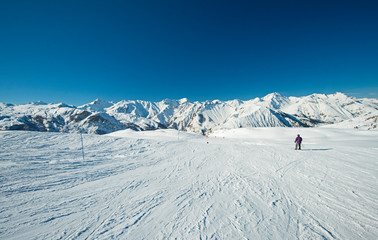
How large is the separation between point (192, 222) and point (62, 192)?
553 centimetres

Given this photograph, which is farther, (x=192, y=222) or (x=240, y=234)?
(x=192, y=222)

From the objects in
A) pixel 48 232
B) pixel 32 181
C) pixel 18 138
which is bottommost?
pixel 48 232

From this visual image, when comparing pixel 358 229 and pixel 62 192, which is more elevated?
pixel 62 192

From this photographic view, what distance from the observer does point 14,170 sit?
24.1 ft

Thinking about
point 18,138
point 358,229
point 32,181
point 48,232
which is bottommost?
point 358,229

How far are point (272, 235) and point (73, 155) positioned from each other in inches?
518

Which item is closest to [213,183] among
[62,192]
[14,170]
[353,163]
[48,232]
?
[48,232]

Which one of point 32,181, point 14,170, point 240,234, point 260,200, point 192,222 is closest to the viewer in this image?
point 240,234

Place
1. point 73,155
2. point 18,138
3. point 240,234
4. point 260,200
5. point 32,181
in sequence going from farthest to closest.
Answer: point 18,138, point 73,155, point 32,181, point 260,200, point 240,234

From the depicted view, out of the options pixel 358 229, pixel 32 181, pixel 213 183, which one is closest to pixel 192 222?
pixel 213 183

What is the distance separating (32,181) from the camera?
643 cm

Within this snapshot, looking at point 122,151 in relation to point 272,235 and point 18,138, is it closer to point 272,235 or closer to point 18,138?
point 18,138

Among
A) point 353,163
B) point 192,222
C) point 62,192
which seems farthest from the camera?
point 353,163

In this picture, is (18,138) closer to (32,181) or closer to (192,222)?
(32,181)
